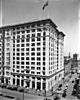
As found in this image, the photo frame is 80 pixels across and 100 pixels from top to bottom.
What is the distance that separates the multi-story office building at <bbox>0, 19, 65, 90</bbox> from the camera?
1351cm

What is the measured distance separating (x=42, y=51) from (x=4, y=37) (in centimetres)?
649

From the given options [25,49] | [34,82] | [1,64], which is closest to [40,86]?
[34,82]

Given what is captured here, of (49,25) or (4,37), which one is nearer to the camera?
(49,25)

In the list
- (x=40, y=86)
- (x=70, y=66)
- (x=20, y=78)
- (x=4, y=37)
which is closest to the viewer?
(x=40, y=86)

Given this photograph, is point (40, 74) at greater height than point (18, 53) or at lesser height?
lesser

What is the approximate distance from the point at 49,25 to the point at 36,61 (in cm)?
475

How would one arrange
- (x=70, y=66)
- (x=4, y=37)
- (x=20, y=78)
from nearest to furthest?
(x=20, y=78)
(x=4, y=37)
(x=70, y=66)

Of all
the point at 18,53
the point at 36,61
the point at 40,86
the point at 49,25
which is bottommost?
the point at 40,86

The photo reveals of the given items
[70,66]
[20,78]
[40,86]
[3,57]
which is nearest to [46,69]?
[40,86]

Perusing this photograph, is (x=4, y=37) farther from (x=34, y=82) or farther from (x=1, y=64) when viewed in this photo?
(x=34, y=82)

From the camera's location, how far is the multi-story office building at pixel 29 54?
44.3 feet

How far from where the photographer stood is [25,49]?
14.6 meters

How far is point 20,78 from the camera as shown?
1429 centimetres

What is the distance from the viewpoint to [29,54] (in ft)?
47.2
